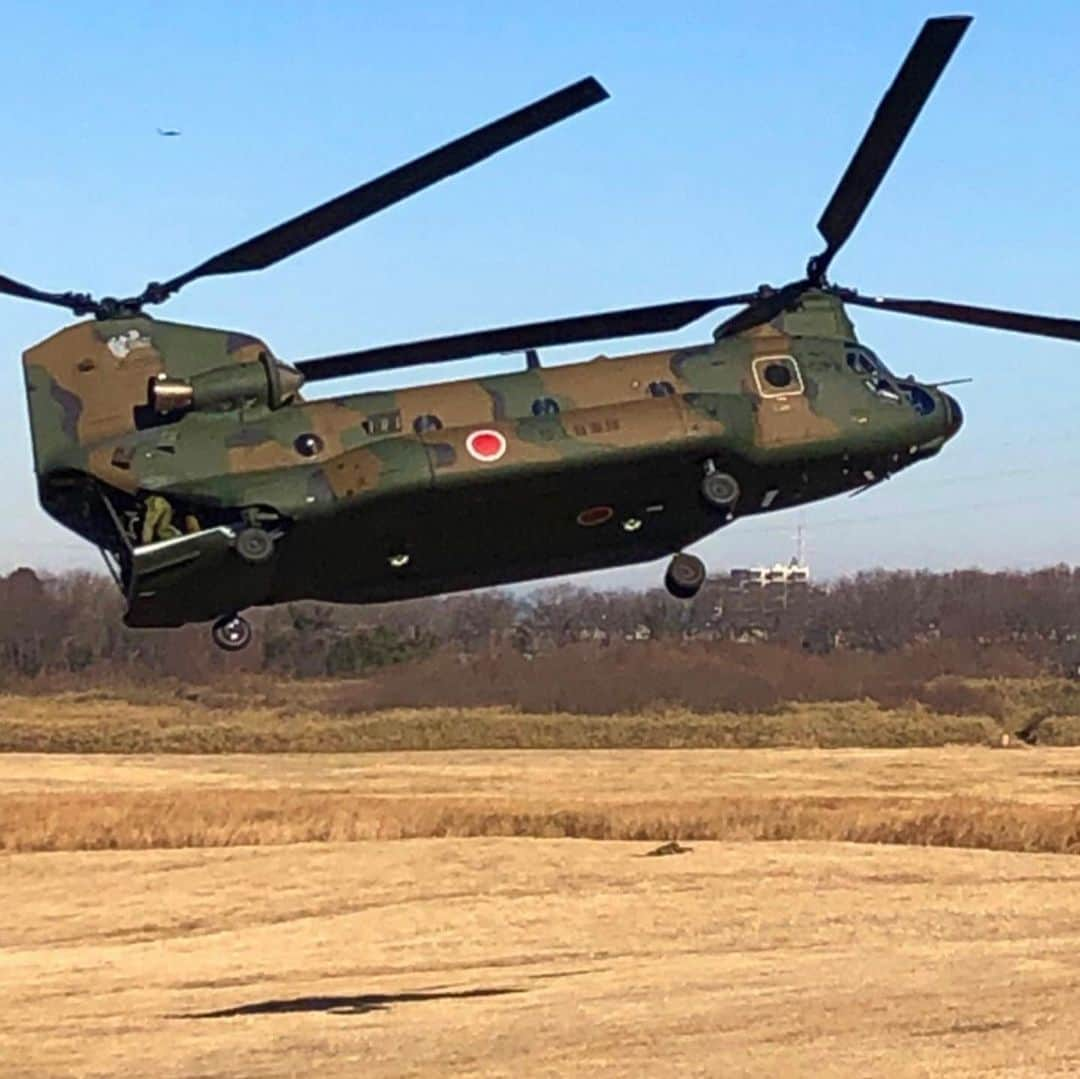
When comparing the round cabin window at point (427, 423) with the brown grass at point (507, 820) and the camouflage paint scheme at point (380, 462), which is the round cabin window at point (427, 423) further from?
the brown grass at point (507, 820)

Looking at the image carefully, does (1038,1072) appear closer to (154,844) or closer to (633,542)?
(633,542)

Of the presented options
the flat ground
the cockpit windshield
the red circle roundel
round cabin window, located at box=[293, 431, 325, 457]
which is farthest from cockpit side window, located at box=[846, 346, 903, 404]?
the flat ground

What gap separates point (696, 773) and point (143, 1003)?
3477cm

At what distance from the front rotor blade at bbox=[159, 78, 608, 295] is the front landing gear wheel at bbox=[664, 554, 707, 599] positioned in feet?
12.5

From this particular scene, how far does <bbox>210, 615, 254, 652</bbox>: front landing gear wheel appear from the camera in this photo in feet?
59.8

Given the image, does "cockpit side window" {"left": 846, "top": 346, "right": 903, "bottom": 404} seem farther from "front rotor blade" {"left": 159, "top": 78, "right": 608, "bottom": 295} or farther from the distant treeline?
the distant treeline

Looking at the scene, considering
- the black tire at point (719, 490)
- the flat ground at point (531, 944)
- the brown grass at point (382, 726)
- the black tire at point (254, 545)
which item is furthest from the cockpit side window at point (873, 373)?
the brown grass at point (382, 726)

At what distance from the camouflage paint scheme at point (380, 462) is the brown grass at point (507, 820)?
3341 centimetres

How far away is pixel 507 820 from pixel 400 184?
38.7 m

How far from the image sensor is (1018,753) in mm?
72312

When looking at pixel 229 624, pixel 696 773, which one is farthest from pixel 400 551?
pixel 696 773

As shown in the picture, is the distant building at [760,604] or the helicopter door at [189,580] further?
the distant building at [760,604]

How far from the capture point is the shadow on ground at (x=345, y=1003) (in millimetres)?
32188

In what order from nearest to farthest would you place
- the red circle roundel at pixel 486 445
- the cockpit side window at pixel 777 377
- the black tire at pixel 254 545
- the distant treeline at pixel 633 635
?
the black tire at pixel 254 545 < the red circle roundel at pixel 486 445 < the cockpit side window at pixel 777 377 < the distant treeline at pixel 633 635
